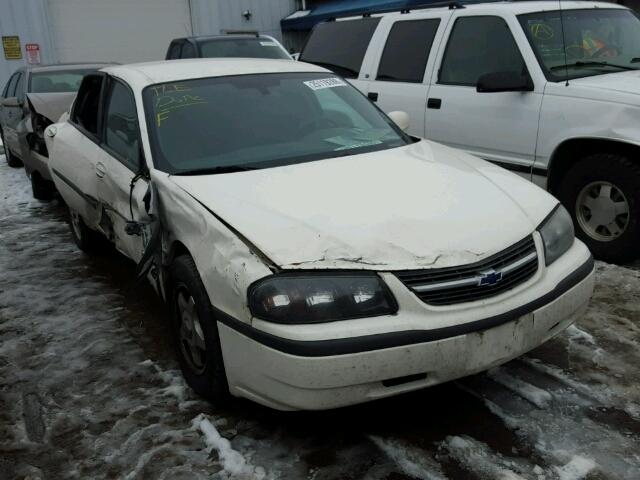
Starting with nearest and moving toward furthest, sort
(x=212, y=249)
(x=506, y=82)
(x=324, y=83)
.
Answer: (x=212, y=249) → (x=324, y=83) → (x=506, y=82)

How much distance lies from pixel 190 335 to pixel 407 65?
378cm

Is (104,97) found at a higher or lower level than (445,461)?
higher

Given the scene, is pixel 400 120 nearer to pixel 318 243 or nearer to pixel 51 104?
pixel 318 243

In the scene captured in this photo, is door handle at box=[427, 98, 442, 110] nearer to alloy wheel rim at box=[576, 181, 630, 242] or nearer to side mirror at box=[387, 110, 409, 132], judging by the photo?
side mirror at box=[387, 110, 409, 132]

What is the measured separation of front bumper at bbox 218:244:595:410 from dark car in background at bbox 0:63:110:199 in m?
5.30

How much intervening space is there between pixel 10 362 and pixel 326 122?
2.29m

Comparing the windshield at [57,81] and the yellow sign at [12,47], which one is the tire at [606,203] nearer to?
the windshield at [57,81]

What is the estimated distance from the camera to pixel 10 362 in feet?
12.1

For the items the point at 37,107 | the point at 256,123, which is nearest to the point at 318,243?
the point at 256,123

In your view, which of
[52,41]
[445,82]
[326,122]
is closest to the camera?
[326,122]

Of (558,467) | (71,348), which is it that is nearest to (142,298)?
(71,348)

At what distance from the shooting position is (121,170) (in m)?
3.88

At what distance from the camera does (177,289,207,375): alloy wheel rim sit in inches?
118

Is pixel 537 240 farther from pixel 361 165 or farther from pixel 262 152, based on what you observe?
pixel 262 152
